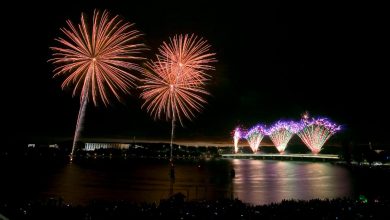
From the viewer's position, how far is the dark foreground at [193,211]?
12789mm

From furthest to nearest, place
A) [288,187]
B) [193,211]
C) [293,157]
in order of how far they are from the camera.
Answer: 1. [293,157]
2. [288,187]
3. [193,211]

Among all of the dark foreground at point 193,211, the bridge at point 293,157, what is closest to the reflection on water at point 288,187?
the dark foreground at point 193,211

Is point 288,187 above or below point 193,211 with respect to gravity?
below

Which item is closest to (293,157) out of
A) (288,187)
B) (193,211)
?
(288,187)

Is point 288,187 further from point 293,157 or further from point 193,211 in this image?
point 293,157

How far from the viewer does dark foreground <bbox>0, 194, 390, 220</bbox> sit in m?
12.8

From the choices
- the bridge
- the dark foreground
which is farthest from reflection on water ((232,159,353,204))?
the bridge

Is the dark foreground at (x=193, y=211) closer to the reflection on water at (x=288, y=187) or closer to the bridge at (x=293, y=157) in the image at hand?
the reflection on water at (x=288, y=187)

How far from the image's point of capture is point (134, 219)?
13047 millimetres

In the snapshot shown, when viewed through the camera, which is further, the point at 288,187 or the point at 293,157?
the point at 293,157

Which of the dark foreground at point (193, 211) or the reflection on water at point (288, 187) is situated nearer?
the dark foreground at point (193, 211)

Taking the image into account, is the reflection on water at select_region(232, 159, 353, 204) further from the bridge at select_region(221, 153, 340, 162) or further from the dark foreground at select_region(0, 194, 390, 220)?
the bridge at select_region(221, 153, 340, 162)

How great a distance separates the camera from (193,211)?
13641mm

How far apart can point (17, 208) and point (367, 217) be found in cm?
1313
